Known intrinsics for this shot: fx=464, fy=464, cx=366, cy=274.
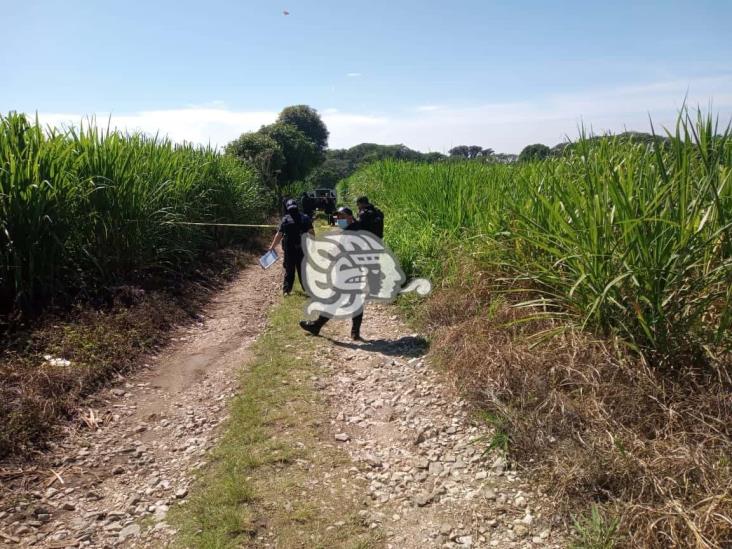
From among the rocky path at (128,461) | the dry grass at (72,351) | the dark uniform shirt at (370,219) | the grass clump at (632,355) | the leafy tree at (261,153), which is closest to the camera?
the grass clump at (632,355)

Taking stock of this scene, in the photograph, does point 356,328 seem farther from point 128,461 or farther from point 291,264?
point 128,461

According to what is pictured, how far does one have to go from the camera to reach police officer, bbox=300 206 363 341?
5.52 meters

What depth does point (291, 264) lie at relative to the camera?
7375mm

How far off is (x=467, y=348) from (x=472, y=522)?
163cm

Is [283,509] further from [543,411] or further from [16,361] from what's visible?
[16,361]

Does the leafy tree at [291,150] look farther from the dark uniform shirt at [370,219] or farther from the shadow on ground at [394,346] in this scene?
the shadow on ground at [394,346]

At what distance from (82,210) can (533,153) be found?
6050 mm

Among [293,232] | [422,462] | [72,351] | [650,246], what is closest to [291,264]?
[293,232]

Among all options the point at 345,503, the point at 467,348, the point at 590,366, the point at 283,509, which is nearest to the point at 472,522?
the point at 345,503

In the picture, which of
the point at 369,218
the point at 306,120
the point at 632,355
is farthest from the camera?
the point at 306,120

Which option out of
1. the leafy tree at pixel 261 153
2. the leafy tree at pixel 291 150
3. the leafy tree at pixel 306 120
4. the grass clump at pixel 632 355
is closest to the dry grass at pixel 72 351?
the grass clump at pixel 632 355

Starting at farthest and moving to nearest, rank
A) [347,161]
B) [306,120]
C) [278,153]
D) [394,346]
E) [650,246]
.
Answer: [347,161] → [306,120] → [278,153] → [394,346] → [650,246]
